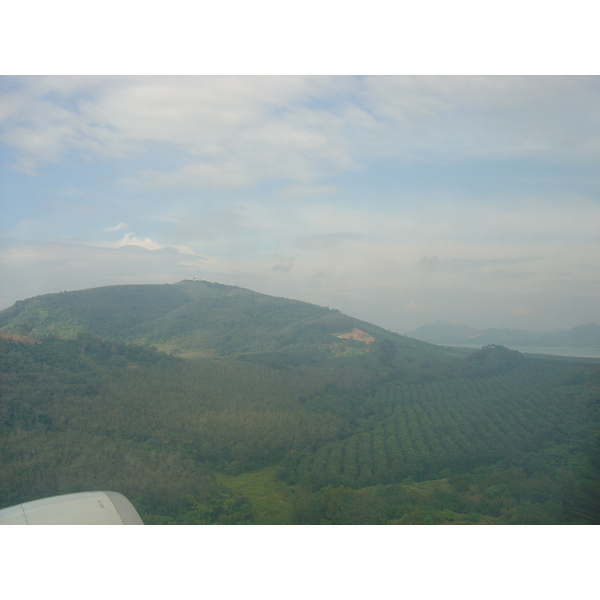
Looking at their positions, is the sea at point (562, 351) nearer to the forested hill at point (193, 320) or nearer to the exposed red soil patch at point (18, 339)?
the forested hill at point (193, 320)

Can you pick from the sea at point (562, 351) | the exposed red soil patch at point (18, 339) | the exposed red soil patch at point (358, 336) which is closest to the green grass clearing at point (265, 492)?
the exposed red soil patch at point (358, 336)

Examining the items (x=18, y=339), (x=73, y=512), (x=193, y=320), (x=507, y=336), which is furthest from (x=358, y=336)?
(x=73, y=512)

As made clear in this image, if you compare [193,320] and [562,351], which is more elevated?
[193,320]

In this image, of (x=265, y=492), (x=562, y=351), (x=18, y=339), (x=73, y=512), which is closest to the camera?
(x=73, y=512)

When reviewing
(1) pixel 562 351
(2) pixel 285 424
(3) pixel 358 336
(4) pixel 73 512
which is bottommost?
(2) pixel 285 424

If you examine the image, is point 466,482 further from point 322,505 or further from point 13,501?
point 13,501

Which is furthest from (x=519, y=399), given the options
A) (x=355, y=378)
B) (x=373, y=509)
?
(x=373, y=509)

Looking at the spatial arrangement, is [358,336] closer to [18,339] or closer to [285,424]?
[285,424]
